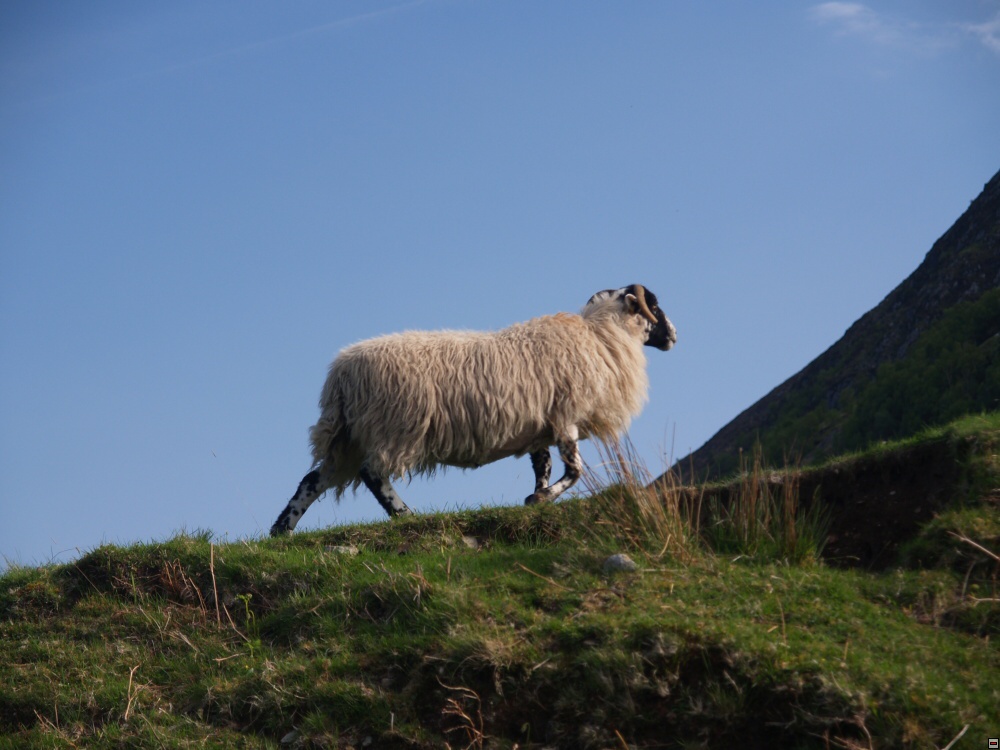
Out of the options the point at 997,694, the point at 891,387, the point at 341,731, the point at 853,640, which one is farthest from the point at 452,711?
the point at 891,387

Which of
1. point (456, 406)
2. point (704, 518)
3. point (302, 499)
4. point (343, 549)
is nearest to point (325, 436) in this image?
point (302, 499)

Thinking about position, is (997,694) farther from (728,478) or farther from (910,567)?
(728,478)

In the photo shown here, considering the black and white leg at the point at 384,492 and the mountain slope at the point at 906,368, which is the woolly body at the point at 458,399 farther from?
the mountain slope at the point at 906,368

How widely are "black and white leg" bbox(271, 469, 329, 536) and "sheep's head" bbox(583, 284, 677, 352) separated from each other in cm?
366

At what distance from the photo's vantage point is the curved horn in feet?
40.4

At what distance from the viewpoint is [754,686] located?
557cm

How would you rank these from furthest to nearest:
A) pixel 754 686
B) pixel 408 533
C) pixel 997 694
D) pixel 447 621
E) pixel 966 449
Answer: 1. pixel 408 533
2. pixel 966 449
3. pixel 447 621
4. pixel 754 686
5. pixel 997 694

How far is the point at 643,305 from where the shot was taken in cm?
1232

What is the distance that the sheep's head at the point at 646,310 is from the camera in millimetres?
12312

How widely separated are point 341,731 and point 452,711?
0.72m

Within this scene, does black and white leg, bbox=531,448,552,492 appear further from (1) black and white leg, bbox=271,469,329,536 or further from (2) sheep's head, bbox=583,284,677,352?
(1) black and white leg, bbox=271,469,329,536

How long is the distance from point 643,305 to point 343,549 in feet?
17.0

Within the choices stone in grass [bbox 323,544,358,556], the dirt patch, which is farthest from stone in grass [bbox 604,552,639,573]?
stone in grass [bbox 323,544,358,556]

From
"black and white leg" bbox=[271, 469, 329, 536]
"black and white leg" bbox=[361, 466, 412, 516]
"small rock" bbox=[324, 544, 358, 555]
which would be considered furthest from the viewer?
"black and white leg" bbox=[361, 466, 412, 516]
